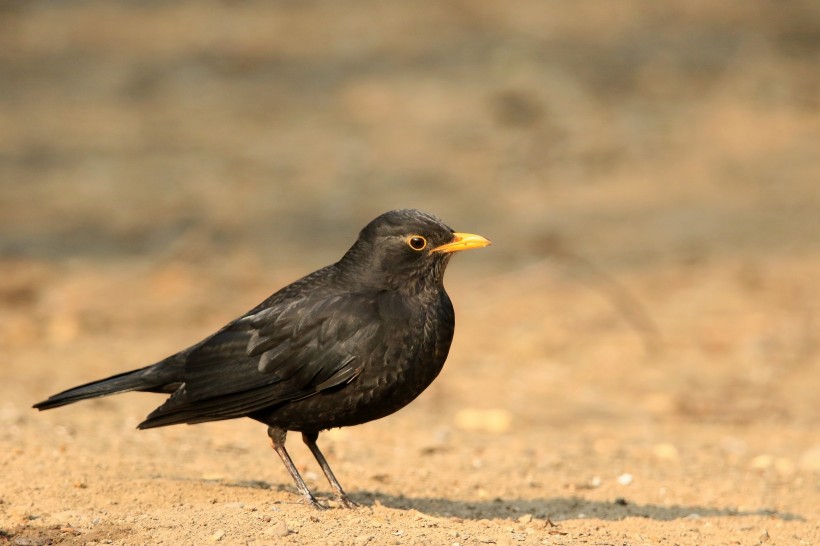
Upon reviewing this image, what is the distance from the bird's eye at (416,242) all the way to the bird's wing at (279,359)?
13.1 inches

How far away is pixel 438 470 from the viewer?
704cm

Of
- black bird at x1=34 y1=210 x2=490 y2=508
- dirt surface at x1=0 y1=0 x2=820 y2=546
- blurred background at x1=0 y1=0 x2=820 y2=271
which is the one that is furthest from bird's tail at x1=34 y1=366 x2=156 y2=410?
blurred background at x1=0 y1=0 x2=820 y2=271

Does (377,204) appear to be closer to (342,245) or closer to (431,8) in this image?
(342,245)

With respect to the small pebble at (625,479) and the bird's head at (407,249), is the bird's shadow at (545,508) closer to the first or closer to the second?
the small pebble at (625,479)

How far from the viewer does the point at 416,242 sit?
19.3 ft

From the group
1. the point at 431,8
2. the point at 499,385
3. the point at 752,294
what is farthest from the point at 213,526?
the point at 431,8

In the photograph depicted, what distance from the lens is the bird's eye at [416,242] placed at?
587 cm

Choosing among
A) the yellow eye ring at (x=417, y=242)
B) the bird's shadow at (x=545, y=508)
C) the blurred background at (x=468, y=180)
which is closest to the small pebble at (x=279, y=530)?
the bird's shadow at (x=545, y=508)

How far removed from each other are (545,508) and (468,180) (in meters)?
8.22

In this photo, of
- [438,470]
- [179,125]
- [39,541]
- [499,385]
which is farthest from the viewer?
[179,125]

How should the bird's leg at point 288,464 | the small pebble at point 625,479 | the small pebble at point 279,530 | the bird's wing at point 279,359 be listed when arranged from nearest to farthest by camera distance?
1. the small pebble at point 279,530
2. the bird's wing at point 279,359
3. the bird's leg at point 288,464
4. the small pebble at point 625,479

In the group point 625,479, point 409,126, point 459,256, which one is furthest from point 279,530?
point 409,126

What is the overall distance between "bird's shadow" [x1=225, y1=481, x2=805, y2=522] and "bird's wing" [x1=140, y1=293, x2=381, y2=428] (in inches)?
23.1

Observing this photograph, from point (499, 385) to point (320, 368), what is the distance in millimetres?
4048
